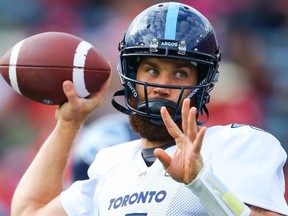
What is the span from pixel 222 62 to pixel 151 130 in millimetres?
4375

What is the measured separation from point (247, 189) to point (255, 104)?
4.41 m

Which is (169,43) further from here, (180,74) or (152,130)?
(152,130)

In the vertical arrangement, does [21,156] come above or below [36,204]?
below

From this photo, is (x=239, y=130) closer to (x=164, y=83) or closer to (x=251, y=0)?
(x=164, y=83)

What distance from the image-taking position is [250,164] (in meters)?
3.27

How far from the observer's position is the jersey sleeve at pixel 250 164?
320 cm

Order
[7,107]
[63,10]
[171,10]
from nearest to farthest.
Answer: [171,10], [7,107], [63,10]

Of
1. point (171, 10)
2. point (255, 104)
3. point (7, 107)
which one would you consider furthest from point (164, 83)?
point (7, 107)

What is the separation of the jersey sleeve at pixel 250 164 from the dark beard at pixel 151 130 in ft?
0.70

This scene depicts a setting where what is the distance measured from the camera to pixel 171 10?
3.66m

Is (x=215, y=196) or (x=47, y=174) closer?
(x=215, y=196)

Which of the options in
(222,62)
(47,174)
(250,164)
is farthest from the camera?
(222,62)

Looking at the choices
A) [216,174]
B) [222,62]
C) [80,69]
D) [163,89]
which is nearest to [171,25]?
[163,89]

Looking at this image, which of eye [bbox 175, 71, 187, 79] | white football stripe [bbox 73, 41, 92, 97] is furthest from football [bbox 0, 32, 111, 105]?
eye [bbox 175, 71, 187, 79]
